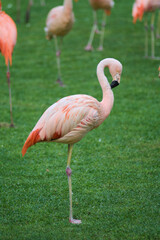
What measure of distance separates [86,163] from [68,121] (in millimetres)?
1527

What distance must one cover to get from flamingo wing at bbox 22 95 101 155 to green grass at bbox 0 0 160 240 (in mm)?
712

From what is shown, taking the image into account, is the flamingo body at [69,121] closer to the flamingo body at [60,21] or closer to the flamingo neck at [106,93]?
the flamingo neck at [106,93]

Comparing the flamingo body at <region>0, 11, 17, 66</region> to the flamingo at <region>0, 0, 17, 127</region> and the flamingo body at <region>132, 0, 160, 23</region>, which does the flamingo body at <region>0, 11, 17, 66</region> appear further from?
the flamingo body at <region>132, 0, 160, 23</region>

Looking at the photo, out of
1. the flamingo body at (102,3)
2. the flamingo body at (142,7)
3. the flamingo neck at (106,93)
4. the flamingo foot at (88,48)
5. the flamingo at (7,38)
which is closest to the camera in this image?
the flamingo neck at (106,93)

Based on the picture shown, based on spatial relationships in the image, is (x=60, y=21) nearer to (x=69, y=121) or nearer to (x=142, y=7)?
(x=142, y=7)

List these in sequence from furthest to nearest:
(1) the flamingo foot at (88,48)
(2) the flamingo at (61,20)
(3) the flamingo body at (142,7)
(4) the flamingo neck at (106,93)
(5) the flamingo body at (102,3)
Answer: (1) the flamingo foot at (88,48) → (5) the flamingo body at (102,3) → (3) the flamingo body at (142,7) → (2) the flamingo at (61,20) → (4) the flamingo neck at (106,93)

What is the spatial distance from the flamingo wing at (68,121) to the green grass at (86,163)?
71 cm

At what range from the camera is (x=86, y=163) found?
5027mm

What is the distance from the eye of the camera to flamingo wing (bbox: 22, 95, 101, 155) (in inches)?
142

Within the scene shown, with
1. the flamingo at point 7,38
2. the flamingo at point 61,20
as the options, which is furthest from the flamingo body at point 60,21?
the flamingo at point 7,38

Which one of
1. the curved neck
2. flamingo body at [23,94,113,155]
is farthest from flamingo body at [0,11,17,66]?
flamingo body at [23,94,113,155]

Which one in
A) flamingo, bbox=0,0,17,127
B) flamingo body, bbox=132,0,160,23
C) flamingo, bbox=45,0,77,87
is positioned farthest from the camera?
flamingo body, bbox=132,0,160,23

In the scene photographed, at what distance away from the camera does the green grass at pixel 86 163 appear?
3.62 metres

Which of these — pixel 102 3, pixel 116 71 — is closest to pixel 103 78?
pixel 116 71
